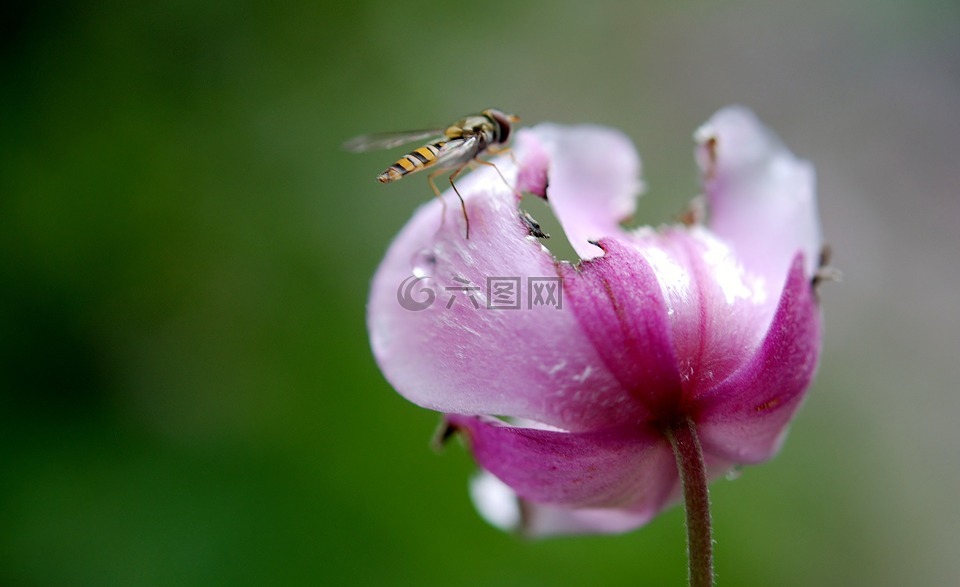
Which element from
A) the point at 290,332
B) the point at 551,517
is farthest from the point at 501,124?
the point at 290,332

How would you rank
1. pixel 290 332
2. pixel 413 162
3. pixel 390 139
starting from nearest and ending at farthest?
pixel 413 162
pixel 390 139
pixel 290 332

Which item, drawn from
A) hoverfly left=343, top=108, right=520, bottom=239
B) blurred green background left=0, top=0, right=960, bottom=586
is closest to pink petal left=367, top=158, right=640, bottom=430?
hoverfly left=343, top=108, right=520, bottom=239

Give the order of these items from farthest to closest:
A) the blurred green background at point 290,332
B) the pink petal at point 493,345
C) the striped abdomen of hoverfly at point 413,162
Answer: the blurred green background at point 290,332 → the striped abdomen of hoverfly at point 413,162 → the pink petal at point 493,345

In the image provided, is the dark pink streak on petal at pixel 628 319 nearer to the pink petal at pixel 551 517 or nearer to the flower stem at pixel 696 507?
the flower stem at pixel 696 507

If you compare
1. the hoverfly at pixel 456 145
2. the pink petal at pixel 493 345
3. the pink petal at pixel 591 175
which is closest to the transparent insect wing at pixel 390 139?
the hoverfly at pixel 456 145

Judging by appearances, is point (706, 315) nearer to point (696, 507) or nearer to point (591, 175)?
point (696, 507)

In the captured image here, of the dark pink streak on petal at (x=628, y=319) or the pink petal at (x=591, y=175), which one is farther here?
the pink petal at (x=591, y=175)

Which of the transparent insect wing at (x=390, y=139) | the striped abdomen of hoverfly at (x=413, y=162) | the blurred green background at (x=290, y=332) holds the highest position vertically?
the transparent insect wing at (x=390, y=139)

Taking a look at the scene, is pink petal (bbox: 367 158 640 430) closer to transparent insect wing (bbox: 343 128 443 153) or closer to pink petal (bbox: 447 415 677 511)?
pink petal (bbox: 447 415 677 511)
